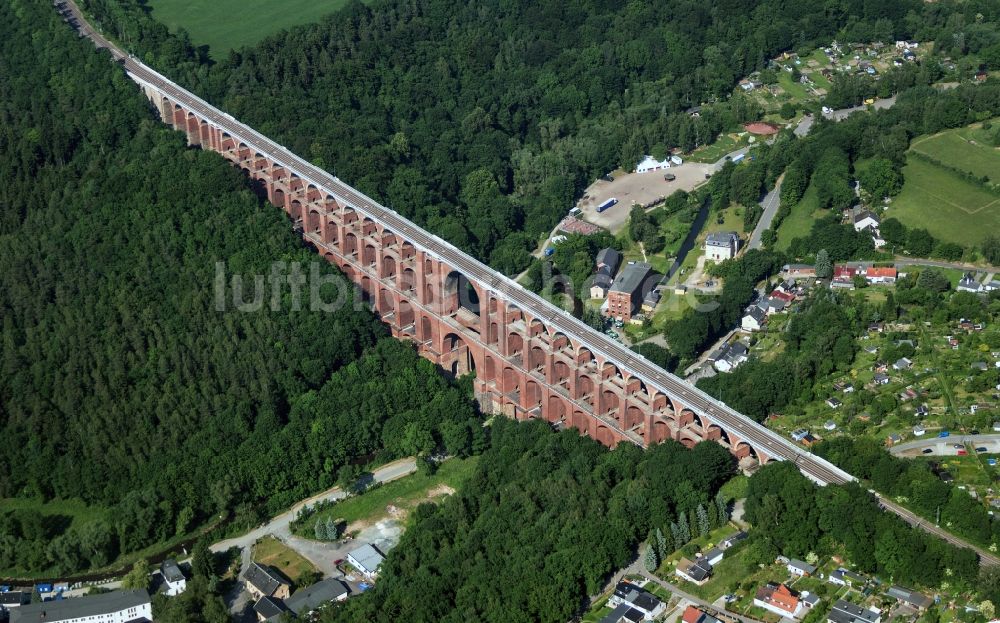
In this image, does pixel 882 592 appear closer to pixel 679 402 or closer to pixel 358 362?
pixel 679 402

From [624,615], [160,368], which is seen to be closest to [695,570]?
[624,615]

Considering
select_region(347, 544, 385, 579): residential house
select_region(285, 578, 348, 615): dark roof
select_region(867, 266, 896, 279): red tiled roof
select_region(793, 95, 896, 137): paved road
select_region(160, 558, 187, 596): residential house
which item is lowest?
select_region(347, 544, 385, 579): residential house

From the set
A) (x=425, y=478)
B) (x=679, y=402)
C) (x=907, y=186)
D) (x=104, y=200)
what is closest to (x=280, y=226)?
(x=104, y=200)

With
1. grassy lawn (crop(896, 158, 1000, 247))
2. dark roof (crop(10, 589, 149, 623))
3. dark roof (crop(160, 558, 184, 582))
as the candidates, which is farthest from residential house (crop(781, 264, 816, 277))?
dark roof (crop(10, 589, 149, 623))

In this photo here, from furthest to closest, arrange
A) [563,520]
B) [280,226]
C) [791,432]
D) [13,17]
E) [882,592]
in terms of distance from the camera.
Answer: [13,17] < [280,226] < [791,432] < [563,520] < [882,592]

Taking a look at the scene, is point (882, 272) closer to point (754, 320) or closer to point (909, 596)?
point (754, 320)

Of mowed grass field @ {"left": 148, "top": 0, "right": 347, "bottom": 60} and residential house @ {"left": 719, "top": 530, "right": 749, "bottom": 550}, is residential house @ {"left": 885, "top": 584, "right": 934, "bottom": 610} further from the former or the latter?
mowed grass field @ {"left": 148, "top": 0, "right": 347, "bottom": 60}

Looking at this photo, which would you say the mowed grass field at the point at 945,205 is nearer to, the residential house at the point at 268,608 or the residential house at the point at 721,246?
the residential house at the point at 721,246
